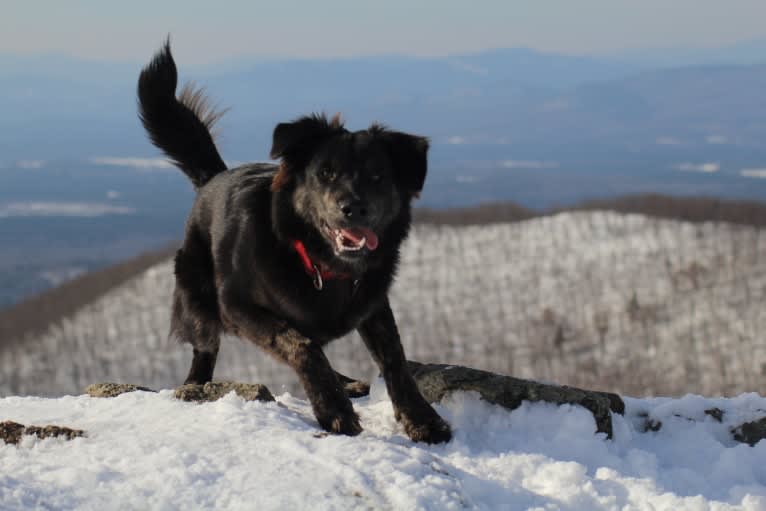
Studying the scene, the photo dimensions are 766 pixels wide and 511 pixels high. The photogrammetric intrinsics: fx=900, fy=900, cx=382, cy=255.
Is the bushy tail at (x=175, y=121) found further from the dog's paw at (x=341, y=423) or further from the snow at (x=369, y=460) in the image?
the dog's paw at (x=341, y=423)

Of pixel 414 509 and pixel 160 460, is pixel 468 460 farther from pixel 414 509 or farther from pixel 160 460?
pixel 160 460

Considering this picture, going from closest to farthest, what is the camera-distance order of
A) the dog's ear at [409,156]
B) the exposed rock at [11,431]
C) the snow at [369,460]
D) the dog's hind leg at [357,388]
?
the snow at [369,460] < the exposed rock at [11,431] < the dog's ear at [409,156] < the dog's hind leg at [357,388]

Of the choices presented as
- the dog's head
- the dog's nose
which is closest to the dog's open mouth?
the dog's head

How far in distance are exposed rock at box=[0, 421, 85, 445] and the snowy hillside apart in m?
40.9

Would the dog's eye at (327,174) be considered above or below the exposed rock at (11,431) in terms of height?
above

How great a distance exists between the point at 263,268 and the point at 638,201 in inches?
2799

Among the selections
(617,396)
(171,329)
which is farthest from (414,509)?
(171,329)

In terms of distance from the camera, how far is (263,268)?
5.93 meters

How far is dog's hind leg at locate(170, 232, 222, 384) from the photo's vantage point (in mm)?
6930

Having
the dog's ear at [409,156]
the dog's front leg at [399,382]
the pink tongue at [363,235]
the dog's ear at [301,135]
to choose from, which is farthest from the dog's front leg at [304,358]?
the dog's ear at [409,156]

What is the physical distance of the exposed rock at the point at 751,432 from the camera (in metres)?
5.74

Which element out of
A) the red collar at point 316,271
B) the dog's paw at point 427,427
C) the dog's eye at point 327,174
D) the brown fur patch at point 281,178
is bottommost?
the dog's paw at point 427,427

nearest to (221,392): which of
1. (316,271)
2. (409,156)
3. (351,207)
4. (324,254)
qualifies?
(316,271)

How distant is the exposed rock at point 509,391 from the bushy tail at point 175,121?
2864 mm
